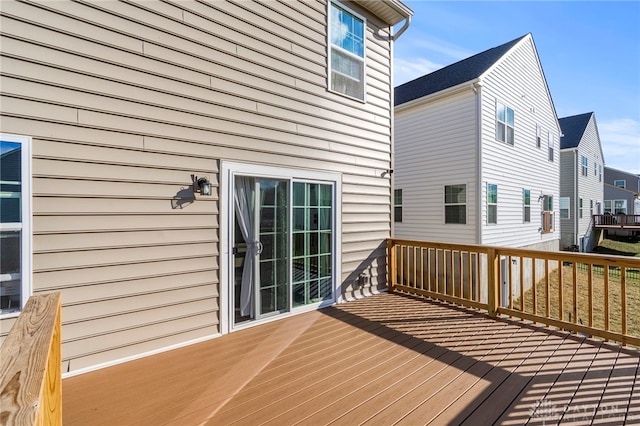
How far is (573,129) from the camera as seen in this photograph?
54.9ft

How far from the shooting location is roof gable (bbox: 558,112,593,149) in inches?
625

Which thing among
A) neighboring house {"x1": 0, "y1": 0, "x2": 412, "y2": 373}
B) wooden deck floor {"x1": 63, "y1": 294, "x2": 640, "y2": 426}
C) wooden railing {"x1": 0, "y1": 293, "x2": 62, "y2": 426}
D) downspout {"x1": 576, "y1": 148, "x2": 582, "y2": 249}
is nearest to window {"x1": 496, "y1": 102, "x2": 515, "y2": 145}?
neighboring house {"x1": 0, "y1": 0, "x2": 412, "y2": 373}

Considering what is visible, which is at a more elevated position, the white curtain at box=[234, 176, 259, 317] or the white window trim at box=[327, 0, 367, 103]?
the white window trim at box=[327, 0, 367, 103]

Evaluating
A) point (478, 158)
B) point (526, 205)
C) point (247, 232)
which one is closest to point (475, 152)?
point (478, 158)

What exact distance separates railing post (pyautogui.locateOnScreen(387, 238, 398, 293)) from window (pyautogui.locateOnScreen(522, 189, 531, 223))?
23.4 feet

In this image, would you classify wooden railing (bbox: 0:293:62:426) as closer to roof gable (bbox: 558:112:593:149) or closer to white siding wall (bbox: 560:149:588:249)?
white siding wall (bbox: 560:149:588:249)

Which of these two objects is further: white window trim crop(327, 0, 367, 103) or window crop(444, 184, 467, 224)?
window crop(444, 184, 467, 224)

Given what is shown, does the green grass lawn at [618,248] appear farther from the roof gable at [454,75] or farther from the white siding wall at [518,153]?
the roof gable at [454,75]

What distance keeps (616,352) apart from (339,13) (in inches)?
213

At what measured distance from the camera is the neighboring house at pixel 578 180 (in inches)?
609

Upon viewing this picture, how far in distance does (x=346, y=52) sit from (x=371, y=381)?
4.53 metres

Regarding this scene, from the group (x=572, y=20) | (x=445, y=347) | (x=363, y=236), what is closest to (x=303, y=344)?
(x=445, y=347)

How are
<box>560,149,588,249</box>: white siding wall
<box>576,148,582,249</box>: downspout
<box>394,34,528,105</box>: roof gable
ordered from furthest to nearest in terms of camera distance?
<box>560,149,588,249</box>: white siding wall → <box>576,148,582,249</box>: downspout → <box>394,34,528,105</box>: roof gable

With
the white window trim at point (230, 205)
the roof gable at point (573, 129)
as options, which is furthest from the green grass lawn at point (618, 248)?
the white window trim at point (230, 205)
